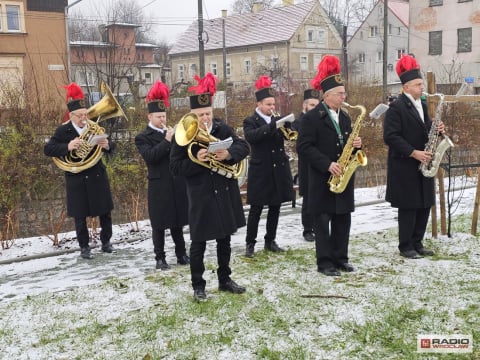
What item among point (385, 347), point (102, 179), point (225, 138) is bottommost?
point (385, 347)

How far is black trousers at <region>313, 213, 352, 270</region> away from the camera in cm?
623

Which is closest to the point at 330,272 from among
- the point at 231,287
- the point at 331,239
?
the point at 331,239

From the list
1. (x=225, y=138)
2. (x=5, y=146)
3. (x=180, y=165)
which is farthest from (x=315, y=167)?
(x=5, y=146)

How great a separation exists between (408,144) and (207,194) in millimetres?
2642

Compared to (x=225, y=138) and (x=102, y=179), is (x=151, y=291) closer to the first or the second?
(x=225, y=138)

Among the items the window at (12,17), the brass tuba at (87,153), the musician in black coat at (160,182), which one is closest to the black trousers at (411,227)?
the musician in black coat at (160,182)

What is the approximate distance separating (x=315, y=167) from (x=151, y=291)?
224 cm

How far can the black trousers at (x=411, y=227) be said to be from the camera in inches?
265

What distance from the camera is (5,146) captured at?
1035 cm

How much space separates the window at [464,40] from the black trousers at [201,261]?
4107 centimetres

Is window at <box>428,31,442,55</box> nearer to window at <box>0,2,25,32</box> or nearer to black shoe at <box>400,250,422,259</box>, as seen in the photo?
window at <box>0,2,25,32</box>

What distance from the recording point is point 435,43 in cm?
4334

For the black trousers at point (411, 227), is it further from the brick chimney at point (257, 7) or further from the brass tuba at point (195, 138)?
the brick chimney at point (257, 7)

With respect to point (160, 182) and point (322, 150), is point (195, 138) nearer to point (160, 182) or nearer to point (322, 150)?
point (322, 150)
